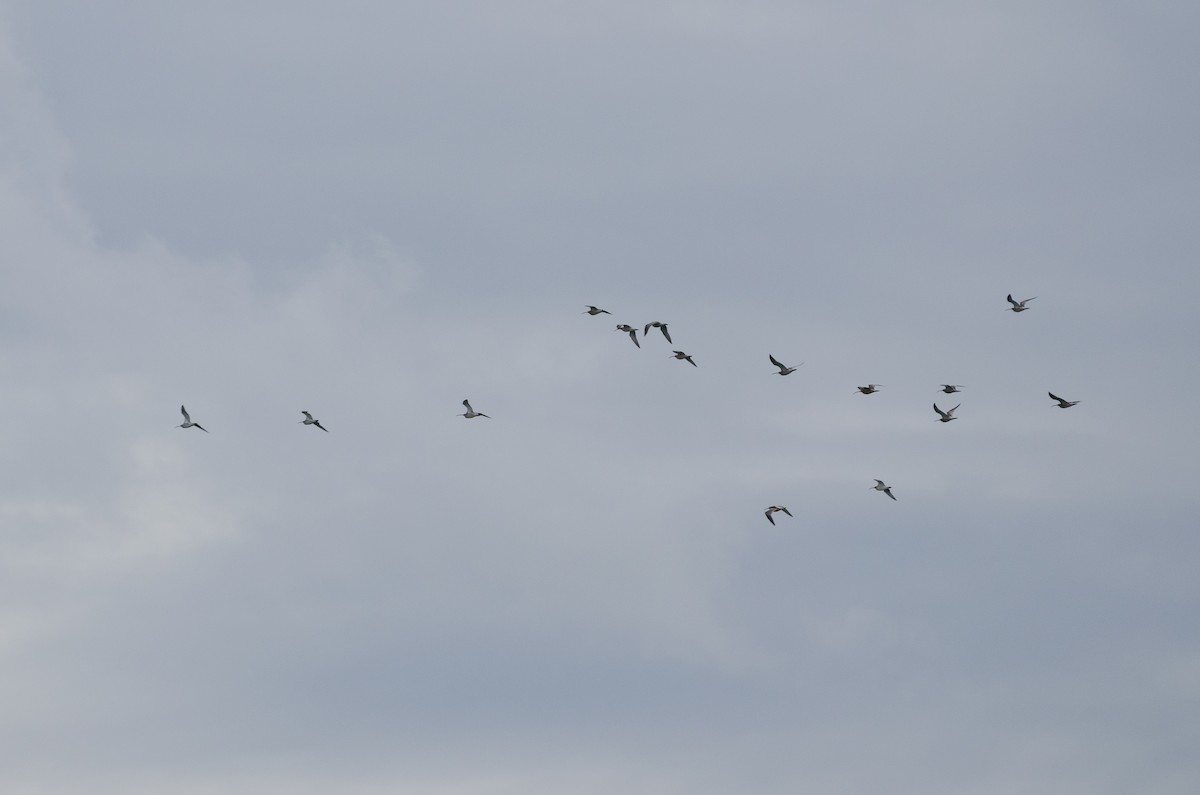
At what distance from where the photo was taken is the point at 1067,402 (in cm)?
16875

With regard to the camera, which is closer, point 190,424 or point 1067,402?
point 1067,402

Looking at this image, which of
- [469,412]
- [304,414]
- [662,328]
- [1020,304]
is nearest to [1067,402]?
[1020,304]

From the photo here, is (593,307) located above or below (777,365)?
above

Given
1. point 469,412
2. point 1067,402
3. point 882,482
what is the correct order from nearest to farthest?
1. point 1067,402
2. point 882,482
3. point 469,412

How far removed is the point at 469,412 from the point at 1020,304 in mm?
60069

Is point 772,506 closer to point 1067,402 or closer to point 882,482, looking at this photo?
point 882,482

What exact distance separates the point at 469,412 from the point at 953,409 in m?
52.7

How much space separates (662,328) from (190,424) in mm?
52145

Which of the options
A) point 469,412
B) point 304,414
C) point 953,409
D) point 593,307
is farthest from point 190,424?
point 953,409

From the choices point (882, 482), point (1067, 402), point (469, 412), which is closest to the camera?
point (1067, 402)

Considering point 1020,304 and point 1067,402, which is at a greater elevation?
point 1020,304

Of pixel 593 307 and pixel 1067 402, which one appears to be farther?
pixel 593 307

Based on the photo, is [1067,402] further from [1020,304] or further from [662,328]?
[662,328]

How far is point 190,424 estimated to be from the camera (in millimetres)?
192875
